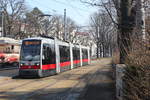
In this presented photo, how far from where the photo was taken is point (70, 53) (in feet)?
90.2

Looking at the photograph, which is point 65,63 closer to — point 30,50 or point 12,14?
point 30,50

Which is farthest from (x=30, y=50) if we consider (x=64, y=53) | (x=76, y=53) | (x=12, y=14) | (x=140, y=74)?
(x=12, y=14)

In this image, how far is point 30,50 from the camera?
18469 millimetres

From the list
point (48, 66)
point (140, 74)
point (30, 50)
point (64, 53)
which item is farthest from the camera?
point (64, 53)

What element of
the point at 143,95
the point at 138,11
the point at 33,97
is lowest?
the point at 33,97

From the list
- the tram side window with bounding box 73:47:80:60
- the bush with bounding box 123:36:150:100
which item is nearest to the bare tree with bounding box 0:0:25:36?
the tram side window with bounding box 73:47:80:60

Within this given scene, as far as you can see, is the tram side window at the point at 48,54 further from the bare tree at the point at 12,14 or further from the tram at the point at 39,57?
the bare tree at the point at 12,14

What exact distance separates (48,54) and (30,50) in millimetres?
1513

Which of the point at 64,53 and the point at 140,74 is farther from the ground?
the point at 64,53

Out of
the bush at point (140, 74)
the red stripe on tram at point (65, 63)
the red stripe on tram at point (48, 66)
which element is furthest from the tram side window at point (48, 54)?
the bush at point (140, 74)

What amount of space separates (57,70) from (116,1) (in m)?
8.33

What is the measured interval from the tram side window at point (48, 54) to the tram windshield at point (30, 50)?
20.8 inches

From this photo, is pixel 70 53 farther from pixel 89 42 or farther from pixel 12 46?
pixel 89 42

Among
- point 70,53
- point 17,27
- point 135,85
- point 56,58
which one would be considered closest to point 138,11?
point 135,85
